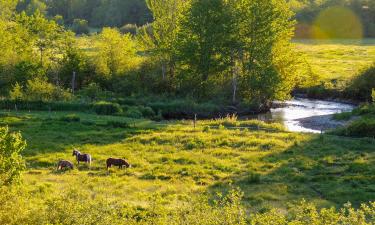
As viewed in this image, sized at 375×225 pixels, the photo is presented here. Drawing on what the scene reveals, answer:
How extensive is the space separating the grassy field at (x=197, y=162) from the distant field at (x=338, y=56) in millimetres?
38877

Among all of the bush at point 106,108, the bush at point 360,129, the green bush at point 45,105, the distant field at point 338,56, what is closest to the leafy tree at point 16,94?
the green bush at point 45,105

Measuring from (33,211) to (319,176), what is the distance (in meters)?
20.9

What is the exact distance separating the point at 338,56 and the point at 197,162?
85605 millimetres

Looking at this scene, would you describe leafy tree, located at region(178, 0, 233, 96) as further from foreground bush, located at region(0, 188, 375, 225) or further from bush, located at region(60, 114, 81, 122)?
foreground bush, located at region(0, 188, 375, 225)

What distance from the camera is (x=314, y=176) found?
109 ft

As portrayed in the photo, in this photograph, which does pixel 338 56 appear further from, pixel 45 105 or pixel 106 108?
pixel 45 105

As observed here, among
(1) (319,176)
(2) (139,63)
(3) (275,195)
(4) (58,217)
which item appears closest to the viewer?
(4) (58,217)

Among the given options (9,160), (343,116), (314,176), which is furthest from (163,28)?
(9,160)

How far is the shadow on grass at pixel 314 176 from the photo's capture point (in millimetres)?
28859

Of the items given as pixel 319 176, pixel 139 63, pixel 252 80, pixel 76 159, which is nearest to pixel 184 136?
pixel 76 159

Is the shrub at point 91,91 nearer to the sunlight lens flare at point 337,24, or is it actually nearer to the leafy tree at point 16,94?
the leafy tree at point 16,94

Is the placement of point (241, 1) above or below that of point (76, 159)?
above

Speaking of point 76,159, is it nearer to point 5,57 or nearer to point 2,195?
point 2,195

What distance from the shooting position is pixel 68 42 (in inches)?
2862
